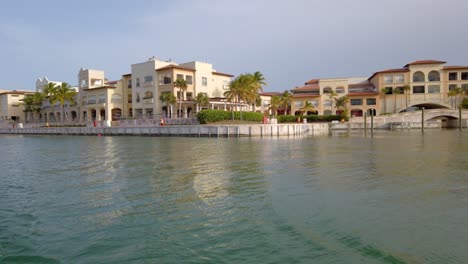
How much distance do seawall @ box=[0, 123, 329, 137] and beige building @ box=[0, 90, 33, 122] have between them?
114ft

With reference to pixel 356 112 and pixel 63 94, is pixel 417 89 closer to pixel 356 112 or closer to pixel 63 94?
pixel 356 112

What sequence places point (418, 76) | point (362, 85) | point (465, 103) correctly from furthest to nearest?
point (362, 85), point (418, 76), point (465, 103)

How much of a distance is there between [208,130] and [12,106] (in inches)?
3170

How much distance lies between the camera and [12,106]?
4235 inches

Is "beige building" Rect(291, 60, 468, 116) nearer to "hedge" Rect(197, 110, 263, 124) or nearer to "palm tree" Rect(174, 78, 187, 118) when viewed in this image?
"hedge" Rect(197, 110, 263, 124)

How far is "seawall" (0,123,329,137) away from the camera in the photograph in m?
54.6

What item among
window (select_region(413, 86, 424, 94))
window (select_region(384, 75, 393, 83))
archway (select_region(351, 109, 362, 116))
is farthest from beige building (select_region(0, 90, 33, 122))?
window (select_region(413, 86, 424, 94))

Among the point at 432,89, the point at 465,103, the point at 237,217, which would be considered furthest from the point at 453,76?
the point at 237,217

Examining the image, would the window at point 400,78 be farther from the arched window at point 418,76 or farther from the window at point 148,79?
the window at point 148,79

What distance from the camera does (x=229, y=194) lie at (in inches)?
521

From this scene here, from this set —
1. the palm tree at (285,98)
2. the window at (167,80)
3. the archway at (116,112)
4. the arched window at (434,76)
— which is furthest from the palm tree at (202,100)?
the arched window at (434,76)

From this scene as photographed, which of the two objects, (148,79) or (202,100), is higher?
(148,79)

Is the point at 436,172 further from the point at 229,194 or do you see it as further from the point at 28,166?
the point at 28,166

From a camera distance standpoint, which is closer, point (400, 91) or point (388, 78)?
point (400, 91)
